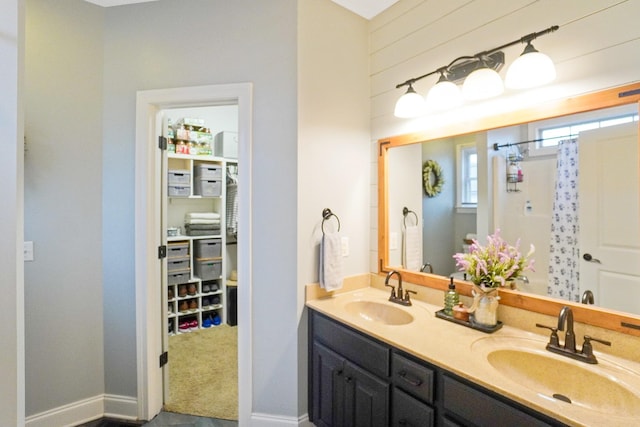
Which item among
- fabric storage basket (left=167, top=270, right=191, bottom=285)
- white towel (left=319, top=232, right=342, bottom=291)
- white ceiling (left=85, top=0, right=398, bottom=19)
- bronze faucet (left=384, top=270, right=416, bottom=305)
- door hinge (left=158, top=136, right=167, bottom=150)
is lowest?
fabric storage basket (left=167, top=270, right=191, bottom=285)

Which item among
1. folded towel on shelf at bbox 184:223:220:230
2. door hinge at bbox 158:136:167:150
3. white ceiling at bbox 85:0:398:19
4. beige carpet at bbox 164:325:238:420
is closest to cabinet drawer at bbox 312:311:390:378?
beige carpet at bbox 164:325:238:420

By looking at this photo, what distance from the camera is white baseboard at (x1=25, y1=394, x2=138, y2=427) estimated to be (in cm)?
193

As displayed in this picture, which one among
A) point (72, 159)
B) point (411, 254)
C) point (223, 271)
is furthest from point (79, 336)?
point (411, 254)

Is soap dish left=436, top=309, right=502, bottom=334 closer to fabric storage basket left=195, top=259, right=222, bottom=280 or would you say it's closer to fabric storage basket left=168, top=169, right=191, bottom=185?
fabric storage basket left=195, top=259, right=222, bottom=280

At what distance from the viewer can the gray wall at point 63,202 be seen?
186 cm

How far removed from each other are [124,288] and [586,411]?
92.0 inches

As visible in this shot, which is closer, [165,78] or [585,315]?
[585,315]

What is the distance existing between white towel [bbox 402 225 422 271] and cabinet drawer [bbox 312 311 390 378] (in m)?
0.63

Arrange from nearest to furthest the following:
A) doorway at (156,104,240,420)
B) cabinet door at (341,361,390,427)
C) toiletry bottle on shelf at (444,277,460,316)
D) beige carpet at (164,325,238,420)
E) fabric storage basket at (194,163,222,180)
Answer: cabinet door at (341,361,390,427), toiletry bottle on shelf at (444,277,460,316), beige carpet at (164,325,238,420), doorway at (156,104,240,420), fabric storage basket at (194,163,222,180)

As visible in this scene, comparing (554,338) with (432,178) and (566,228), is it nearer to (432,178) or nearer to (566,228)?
(566,228)

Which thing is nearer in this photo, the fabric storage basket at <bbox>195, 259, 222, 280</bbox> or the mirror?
the mirror

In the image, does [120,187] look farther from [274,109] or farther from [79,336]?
[274,109]

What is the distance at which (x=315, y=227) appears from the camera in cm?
191

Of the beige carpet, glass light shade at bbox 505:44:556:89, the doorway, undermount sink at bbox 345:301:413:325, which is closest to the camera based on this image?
glass light shade at bbox 505:44:556:89
